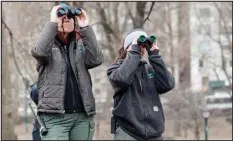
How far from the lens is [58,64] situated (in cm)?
400

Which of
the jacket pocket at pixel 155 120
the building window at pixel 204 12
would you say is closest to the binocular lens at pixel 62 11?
the jacket pocket at pixel 155 120

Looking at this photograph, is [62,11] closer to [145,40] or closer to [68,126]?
[145,40]

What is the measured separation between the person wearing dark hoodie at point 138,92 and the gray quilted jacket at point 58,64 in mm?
247

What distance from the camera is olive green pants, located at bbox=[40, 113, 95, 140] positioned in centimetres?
394

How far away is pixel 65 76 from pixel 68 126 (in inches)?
14.7

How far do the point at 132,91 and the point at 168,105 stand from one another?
62.0 ft

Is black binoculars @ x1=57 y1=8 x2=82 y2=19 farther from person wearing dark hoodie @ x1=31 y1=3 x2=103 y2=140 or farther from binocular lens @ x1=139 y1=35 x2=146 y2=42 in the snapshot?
binocular lens @ x1=139 y1=35 x2=146 y2=42

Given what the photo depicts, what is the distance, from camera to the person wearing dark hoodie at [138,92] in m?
4.20

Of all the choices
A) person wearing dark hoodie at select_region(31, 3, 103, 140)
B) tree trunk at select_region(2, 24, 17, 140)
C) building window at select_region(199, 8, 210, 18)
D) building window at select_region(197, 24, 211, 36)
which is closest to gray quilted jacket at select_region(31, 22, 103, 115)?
person wearing dark hoodie at select_region(31, 3, 103, 140)

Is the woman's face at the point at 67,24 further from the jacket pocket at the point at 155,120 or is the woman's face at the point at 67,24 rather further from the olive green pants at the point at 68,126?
the jacket pocket at the point at 155,120

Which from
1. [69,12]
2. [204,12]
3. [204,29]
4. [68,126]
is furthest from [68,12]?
[204,12]

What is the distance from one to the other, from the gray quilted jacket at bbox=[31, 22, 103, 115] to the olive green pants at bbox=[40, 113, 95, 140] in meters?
0.07

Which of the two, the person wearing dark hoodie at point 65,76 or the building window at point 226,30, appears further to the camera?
the building window at point 226,30

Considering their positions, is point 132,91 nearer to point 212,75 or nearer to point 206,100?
point 206,100
